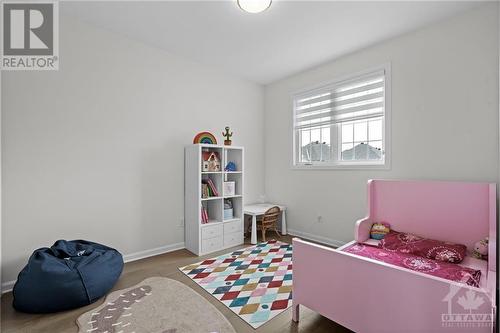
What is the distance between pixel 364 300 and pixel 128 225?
2.60 metres

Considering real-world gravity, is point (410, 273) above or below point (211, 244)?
above

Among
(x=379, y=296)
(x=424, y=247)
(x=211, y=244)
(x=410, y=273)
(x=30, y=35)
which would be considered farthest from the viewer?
(x=211, y=244)

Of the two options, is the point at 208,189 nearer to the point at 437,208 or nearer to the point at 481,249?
the point at 437,208

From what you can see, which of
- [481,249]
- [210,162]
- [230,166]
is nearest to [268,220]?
[230,166]

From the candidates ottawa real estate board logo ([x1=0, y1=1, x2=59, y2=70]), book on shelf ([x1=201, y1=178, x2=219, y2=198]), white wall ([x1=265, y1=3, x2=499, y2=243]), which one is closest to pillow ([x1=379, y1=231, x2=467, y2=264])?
white wall ([x1=265, y1=3, x2=499, y2=243])

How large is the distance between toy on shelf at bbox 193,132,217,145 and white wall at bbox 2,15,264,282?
0.20m

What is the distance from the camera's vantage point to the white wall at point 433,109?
2.25 m

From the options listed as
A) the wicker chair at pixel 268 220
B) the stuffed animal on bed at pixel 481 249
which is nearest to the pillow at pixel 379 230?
the stuffed animal on bed at pixel 481 249

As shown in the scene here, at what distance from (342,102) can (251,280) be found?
2.54 metres

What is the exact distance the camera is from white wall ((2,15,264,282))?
2.28 metres

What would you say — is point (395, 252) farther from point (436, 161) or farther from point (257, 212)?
point (257, 212)

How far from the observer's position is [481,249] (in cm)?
205

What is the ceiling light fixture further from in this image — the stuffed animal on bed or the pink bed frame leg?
the stuffed animal on bed

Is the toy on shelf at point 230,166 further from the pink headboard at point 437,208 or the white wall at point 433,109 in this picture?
the pink headboard at point 437,208
